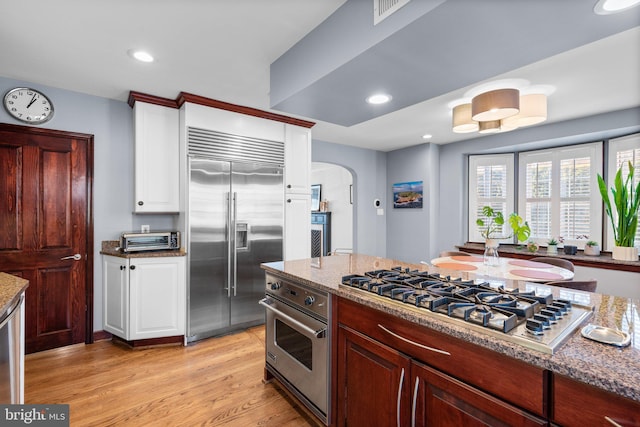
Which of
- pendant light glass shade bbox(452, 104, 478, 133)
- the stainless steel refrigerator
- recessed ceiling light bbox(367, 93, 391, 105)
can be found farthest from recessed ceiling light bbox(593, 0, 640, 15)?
the stainless steel refrigerator

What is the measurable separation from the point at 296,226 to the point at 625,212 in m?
3.75

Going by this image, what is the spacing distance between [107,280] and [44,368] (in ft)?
2.77

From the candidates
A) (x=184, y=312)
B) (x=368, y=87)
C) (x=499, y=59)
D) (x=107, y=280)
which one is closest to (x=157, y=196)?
(x=107, y=280)

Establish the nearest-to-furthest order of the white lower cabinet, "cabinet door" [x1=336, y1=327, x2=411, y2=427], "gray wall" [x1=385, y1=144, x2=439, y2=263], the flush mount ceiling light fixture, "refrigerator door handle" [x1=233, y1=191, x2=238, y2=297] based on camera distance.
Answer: "cabinet door" [x1=336, y1=327, x2=411, y2=427] < the flush mount ceiling light fixture < the white lower cabinet < "refrigerator door handle" [x1=233, y1=191, x2=238, y2=297] < "gray wall" [x1=385, y1=144, x2=439, y2=263]

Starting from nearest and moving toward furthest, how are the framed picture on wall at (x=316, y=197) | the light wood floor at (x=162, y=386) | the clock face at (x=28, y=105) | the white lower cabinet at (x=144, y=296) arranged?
the light wood floor at (x=162, y=386) → the clock face at (x=28, y=105) → the white lower cabinet at (x=144, y=296) → the framed picture on wall at (x=316, y=197)

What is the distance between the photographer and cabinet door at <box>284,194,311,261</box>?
3.82m

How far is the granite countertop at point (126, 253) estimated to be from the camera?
2968 mm

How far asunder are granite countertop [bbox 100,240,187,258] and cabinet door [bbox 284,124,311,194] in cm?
144

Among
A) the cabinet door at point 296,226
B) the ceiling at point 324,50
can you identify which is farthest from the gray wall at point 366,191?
the ceiling at point 324,50

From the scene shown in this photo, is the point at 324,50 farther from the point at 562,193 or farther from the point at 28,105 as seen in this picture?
the point at 562,193

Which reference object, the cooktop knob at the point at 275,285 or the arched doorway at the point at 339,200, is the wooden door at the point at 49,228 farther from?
the arched doorway at the point at 339,200

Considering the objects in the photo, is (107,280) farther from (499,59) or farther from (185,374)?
(499,59)

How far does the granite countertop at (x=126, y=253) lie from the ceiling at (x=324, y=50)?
1.52 metres

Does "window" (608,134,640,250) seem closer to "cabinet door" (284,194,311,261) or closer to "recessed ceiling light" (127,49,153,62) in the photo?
"cabinet door" (284,194,311,261)
